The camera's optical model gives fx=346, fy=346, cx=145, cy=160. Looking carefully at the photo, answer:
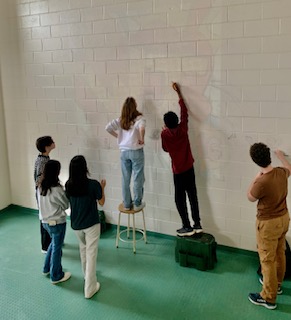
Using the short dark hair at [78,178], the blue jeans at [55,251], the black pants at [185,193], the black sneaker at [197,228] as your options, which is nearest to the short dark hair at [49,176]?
the short dark hair at [78,178]

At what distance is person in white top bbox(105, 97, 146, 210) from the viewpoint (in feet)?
12.4

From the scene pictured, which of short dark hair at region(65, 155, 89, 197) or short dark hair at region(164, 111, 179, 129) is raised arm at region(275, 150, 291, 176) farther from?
short dark hair at region(65, 155, 89, 197)

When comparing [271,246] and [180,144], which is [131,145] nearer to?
[180,144]

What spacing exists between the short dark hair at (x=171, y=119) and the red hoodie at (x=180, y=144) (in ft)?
0.16

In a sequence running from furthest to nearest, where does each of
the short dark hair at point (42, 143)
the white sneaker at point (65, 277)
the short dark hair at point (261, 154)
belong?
1. the short dark hair at point (42, 143)
2. the white sneaker at point (65, 277)
3. the short dark hair at point (261, 154)

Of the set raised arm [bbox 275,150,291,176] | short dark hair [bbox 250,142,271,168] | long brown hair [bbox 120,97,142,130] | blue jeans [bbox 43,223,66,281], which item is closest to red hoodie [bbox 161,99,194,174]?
long brown hair [bbox 120,97,142,130]

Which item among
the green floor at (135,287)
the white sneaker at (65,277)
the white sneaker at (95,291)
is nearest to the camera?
the green floor at (135,287)

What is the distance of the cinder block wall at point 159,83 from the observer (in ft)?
11.0

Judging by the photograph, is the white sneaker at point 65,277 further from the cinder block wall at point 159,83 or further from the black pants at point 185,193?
the black pants at point 185,193

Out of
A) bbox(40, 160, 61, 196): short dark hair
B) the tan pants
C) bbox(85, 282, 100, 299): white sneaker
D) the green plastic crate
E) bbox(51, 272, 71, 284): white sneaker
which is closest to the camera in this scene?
the tan pants

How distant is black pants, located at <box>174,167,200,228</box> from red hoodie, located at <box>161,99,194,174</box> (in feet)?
0.28

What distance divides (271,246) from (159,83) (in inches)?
80.4

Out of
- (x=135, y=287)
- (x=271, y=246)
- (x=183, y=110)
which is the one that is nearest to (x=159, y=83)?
(x=183, y=110)

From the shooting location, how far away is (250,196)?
9.35 ft
